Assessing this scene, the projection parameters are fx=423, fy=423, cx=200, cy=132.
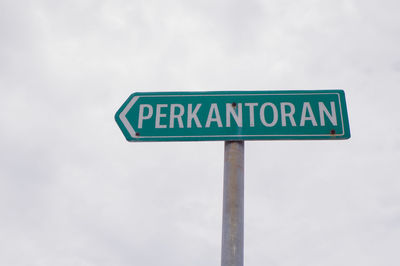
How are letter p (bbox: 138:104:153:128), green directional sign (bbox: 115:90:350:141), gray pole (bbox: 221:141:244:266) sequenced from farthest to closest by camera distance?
1. letter p (bbox: 138:104:153:128)
2. green directional sign (bbox: 115:90:350:141)
3. gray pole (bbox: 221:141:244:266)

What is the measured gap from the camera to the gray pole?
7.96ft

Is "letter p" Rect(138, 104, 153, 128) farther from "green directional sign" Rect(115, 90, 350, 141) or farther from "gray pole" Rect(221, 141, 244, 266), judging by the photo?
"gray pole" Rect(221, 141, 244, 266)

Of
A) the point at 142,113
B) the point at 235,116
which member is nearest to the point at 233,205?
the point at 235,116

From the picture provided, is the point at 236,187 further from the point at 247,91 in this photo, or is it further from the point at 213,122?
the point at 247,91

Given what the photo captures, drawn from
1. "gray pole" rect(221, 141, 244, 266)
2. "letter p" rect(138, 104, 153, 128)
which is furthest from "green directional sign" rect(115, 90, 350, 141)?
"gray pole" rect(221, 141, 244, 266)

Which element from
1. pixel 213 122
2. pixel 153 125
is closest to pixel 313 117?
pixel 213 122

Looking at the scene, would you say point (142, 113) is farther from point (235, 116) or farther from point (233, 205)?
point (233, 205)

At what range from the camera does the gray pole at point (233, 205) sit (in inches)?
95.5

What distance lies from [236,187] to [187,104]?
80 centimetres

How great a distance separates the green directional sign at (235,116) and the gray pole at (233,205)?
0.13 m

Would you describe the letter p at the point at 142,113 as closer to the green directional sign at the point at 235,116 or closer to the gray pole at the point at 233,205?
the green directional sign at the point at 235,116

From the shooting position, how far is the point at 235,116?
10.00 feet

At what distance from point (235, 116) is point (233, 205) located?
0.72m

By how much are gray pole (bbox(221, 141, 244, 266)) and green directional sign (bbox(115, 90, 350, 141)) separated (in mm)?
131
